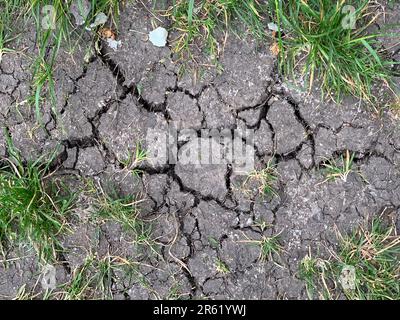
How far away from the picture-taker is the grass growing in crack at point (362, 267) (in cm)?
260

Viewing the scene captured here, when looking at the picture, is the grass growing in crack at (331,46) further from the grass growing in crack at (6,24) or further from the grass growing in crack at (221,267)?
the grass growing in crack at (6,24)

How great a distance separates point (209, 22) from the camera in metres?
2.65

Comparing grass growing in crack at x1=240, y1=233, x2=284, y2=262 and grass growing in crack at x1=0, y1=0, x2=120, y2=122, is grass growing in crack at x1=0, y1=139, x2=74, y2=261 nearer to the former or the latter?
grass growing in crack at x1=0, y1=0, x2=120, y2=122

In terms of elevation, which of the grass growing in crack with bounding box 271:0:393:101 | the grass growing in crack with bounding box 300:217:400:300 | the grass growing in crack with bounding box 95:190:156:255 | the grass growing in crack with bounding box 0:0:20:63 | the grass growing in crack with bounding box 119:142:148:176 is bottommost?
the grass growing in crack with bounding box 300:217:400:300

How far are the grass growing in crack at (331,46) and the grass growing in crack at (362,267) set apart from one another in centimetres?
68

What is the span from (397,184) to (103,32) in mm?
1640

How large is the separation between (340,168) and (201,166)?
2.24 ft

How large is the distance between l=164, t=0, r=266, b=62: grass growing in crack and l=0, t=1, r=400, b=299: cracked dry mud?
0.07 meters

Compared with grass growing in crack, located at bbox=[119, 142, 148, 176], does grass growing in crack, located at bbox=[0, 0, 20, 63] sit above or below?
above

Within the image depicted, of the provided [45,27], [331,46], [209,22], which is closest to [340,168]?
[331,46]

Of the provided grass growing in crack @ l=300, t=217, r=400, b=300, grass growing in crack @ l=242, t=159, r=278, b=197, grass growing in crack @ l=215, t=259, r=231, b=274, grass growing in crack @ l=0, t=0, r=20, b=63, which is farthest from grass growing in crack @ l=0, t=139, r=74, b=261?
grass growing in crack @ l=300, t=217, r=400, b=300

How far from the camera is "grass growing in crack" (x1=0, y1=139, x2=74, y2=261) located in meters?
2.59

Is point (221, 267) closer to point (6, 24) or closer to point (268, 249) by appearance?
point (268, 249)
